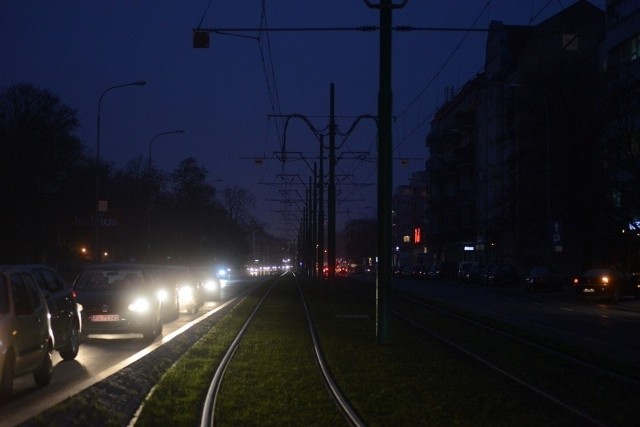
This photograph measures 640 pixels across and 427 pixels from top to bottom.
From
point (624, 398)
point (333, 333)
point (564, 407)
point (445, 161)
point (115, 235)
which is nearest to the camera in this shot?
point (564, 407)

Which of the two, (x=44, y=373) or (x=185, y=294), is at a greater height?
(x=185, y=294)

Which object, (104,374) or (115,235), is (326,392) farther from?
(115,235)

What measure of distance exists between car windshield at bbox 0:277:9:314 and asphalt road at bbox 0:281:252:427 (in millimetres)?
1172

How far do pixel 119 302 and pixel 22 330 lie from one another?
904cm

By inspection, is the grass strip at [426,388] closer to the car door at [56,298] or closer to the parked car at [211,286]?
the car door at [56,298]

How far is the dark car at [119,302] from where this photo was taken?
22000mm

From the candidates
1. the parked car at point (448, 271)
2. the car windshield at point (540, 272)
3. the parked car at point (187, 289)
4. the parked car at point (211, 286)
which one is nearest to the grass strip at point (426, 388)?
the parked car at point (187, 289)

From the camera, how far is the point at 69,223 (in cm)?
7769

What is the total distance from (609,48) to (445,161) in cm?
5122

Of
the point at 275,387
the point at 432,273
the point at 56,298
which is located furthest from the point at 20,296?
the point at 432,273

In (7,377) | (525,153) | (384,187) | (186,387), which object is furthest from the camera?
(525,153)

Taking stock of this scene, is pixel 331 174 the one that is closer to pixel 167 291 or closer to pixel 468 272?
pixel 167 291

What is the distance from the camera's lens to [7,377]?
12586 mm

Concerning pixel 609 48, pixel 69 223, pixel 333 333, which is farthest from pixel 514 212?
pixel 333 333
